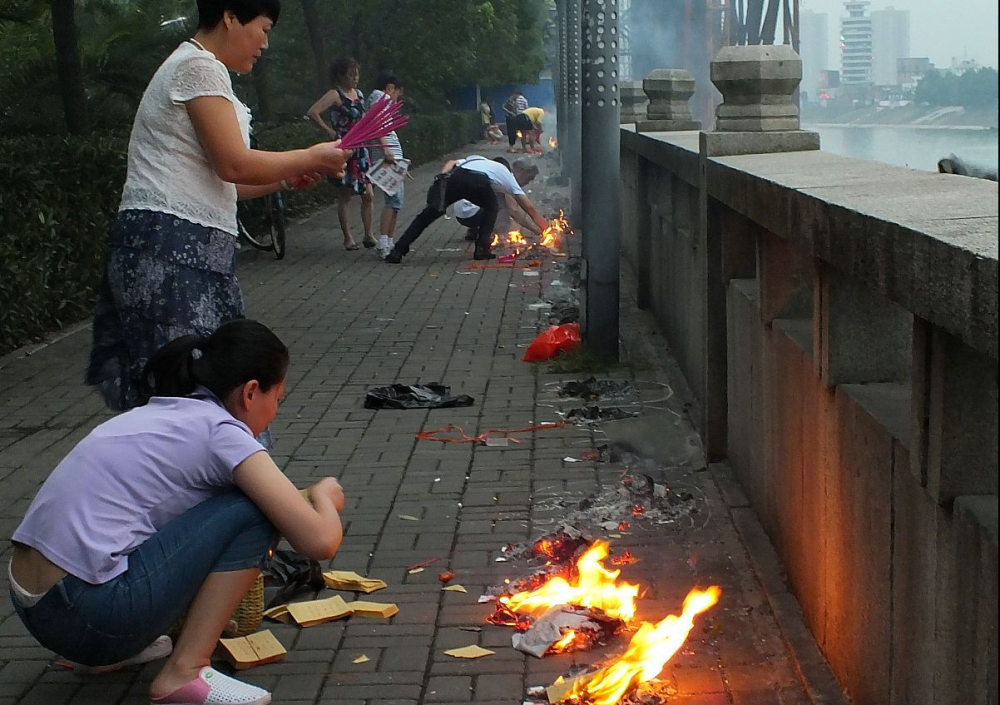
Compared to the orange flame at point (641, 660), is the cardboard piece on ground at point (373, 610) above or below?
below

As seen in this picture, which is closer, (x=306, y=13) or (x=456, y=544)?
(x=456, y=544)

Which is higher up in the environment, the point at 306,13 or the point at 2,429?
the point at 306,13

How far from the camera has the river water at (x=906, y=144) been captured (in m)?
5.21

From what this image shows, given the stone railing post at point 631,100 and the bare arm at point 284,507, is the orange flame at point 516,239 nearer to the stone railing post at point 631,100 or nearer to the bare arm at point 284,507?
the stone railing post at point 631,100

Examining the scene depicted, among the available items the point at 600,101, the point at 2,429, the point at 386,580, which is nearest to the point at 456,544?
the point at 386,580

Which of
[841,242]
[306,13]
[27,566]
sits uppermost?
[306,13]

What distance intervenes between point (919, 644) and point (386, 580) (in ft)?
7.95

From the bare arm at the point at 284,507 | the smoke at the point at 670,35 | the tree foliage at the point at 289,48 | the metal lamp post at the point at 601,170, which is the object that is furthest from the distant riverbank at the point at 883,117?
the smoke at the point at 670,35

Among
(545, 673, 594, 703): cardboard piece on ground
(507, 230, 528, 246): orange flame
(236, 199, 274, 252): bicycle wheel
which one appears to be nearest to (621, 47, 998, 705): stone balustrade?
(545, 673, 594, 703): cardboard piece on ground

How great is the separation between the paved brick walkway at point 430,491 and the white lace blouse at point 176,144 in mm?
1418

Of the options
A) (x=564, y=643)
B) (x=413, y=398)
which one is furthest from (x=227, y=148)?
(x=413, y=398)

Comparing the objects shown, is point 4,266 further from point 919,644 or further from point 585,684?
point 919,644

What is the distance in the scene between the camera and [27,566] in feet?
12.5

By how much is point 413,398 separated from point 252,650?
12.6ft
